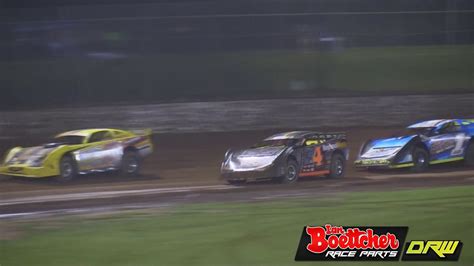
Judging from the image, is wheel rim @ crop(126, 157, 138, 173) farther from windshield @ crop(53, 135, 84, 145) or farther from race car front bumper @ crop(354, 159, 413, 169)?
race car front bumper @ crop(354, 159, 413, 169)

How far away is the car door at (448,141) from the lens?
8688mm

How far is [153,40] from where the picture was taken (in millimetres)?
8570

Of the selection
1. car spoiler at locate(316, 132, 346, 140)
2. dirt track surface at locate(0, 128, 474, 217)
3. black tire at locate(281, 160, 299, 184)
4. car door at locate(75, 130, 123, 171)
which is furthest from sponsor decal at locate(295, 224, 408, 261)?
car door at locate(75, 130, 123, 171)

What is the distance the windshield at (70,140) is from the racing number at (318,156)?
3.18 m

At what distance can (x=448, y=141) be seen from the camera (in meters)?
8.73

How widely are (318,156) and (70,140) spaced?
337cm

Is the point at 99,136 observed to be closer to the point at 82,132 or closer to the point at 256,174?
the point at 82,132

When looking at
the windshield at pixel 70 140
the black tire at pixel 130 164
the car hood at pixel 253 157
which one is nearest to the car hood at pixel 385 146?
the car hood at pixel 253 157

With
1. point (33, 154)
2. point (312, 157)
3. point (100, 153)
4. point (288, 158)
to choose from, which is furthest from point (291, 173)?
point (33, 154)

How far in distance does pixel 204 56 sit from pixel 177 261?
3.25 m

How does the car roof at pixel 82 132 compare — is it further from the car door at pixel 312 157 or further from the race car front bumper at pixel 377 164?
the race car front bumper at pixel 377 164

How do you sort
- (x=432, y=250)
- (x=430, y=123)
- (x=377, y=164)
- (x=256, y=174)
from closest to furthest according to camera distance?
(x=432, y=250) < (x=256, y=174) < (x=377, y=164) < (x=430, y=123)

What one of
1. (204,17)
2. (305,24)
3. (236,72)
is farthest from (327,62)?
(204,17)

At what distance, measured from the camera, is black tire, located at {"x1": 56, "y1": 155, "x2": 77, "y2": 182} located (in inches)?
322
